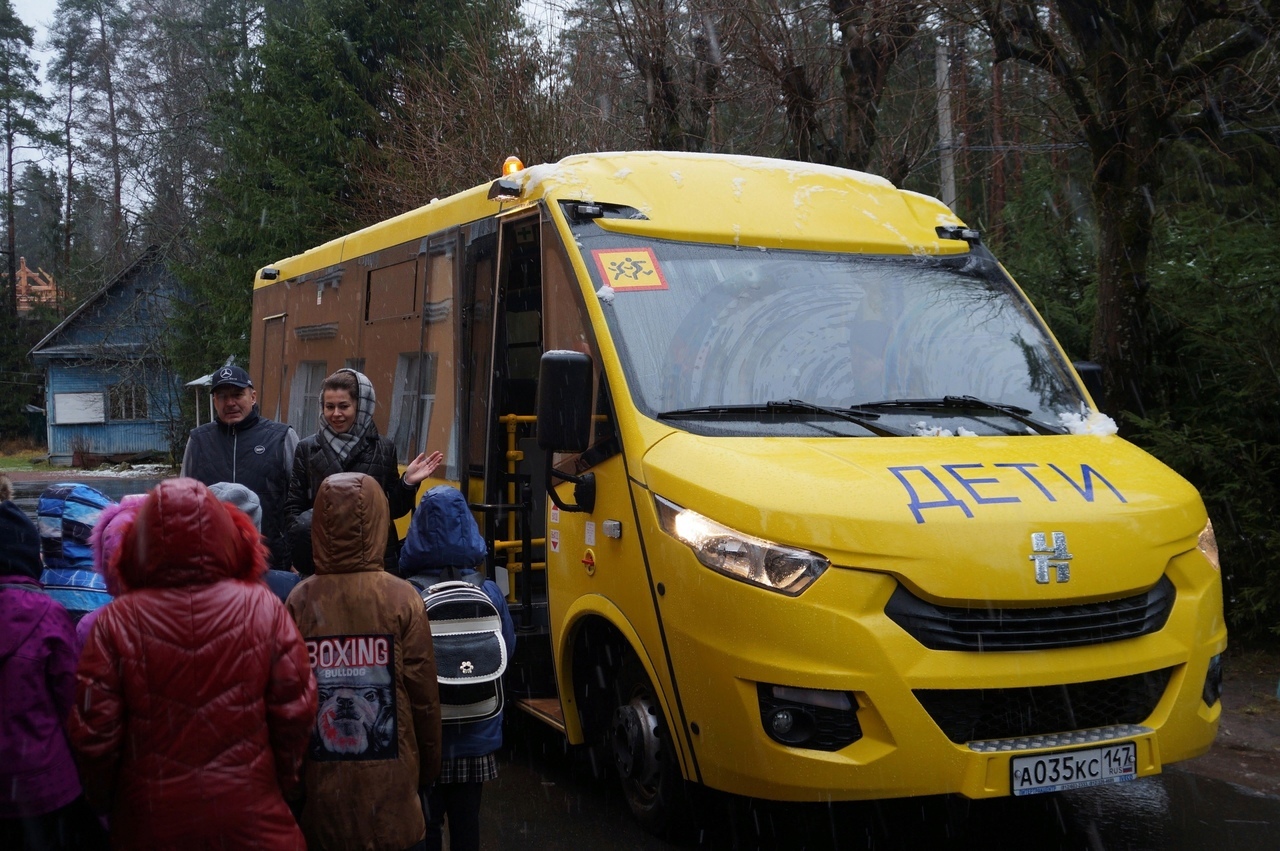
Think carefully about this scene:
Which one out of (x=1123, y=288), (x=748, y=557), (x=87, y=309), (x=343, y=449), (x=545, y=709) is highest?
(x=87, y=309)

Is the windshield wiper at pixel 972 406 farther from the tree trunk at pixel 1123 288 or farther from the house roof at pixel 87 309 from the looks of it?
the house roof at pixel 87 309

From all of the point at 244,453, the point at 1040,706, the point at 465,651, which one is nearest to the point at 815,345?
the point at 1040,706

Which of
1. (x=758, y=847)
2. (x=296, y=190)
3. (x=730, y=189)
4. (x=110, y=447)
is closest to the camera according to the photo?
(x=758, y=847)

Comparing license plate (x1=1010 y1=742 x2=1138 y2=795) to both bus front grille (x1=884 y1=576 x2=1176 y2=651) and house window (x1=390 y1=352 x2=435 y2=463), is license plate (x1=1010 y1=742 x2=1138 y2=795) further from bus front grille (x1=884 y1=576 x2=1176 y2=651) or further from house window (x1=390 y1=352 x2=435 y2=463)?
house window (x1=390 y1=352 x2=435 y2=463)

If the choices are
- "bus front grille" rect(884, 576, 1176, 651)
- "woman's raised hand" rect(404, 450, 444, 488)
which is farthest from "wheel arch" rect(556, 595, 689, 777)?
"bus front grille" rect(884, 576, 1176, 651)

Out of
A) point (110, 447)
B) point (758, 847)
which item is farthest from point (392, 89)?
point (110, 447)

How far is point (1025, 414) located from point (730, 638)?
1.83 metres

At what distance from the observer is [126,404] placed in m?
48.5

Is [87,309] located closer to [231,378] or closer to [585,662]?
[231,378]

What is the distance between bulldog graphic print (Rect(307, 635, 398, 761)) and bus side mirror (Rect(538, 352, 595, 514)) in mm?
1557

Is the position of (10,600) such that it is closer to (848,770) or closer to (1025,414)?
(848,770)

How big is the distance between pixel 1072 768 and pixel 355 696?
2.35m

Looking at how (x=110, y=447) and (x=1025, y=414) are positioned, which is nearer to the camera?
(x=1025, y=414)

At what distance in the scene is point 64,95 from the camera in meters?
50.0
